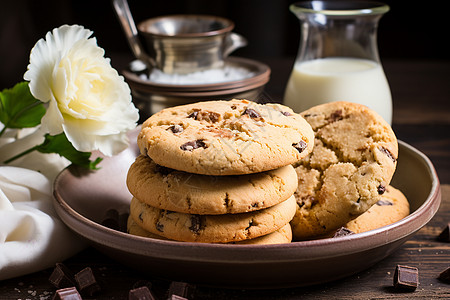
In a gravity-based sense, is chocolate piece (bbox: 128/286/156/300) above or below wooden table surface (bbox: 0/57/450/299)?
above

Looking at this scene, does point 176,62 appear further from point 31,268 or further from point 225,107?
point 31,268

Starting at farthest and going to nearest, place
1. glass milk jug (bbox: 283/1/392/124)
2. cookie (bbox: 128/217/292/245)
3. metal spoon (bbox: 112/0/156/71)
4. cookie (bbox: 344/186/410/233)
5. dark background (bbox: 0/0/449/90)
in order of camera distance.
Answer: dark background (bbox: 0/0/449/90), metal spoon (bbox: 112/0/156/71), glass milk jug (bbox: 283/1/392/124), cookie (bbox: 344/186/410/233), cookie (bbox: 128/217/292/245)

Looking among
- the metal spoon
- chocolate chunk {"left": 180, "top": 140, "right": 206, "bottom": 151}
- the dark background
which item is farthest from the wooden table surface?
the dark background

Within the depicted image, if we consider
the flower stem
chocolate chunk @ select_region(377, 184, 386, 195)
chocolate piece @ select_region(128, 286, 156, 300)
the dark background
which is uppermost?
the flower stem

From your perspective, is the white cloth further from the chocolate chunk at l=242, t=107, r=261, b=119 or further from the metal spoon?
the metal spoon

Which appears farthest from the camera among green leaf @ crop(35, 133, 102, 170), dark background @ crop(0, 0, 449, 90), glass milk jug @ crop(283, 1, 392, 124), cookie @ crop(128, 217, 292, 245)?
dark background @ crop(0, 0, 449, 90)

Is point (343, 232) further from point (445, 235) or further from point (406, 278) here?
point (445, 235)

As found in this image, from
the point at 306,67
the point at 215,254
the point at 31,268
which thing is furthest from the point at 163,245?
the point at 306,67
